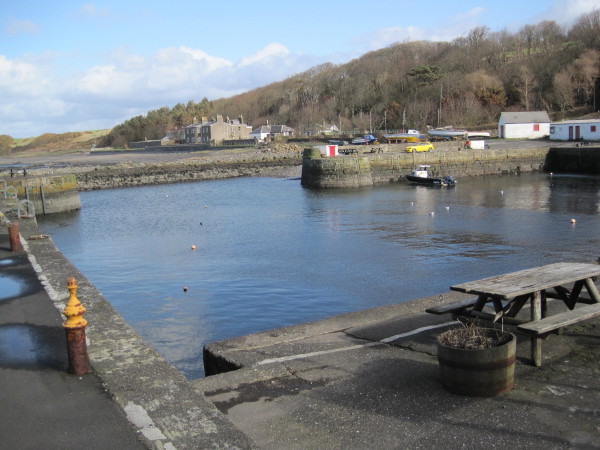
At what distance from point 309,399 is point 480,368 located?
5.70ft

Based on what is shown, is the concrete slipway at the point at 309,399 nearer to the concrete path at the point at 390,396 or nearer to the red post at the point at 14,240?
the concrete path at the point at 390,396

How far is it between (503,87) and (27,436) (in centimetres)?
11093

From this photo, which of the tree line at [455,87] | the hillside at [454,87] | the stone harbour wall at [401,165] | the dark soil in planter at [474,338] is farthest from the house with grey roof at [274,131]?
the dark soil in planter at [474,338]

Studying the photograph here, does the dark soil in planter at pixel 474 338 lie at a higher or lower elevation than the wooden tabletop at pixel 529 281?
lower

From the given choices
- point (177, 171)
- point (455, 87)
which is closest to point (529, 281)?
point (177, 171)

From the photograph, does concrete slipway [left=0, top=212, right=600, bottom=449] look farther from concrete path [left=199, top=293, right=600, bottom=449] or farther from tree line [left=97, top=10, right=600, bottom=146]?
tree line [left=97, top=10, right=600, bottom=146]

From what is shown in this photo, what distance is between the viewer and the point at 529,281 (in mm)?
6984

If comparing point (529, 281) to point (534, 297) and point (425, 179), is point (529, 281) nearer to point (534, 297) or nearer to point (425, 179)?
point (534, 297)

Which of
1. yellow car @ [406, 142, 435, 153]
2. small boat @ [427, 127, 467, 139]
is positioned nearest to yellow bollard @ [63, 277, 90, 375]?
yellow car @ [406, 142, 435, 153]

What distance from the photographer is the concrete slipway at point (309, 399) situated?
5.03 m

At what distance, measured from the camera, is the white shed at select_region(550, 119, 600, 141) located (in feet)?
207

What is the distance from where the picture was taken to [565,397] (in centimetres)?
579

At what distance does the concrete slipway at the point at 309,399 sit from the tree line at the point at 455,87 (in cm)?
8963

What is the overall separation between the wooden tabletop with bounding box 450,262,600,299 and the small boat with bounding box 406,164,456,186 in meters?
41.3
